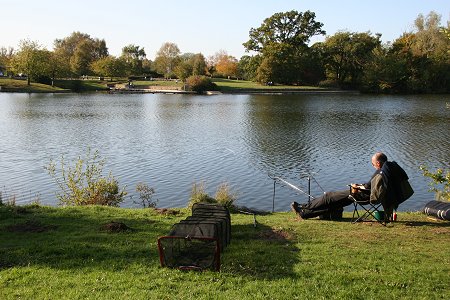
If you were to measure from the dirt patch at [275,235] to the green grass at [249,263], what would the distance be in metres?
0.02

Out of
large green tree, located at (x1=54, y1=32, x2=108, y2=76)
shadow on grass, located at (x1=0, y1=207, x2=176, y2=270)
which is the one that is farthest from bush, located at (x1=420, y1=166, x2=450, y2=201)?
large green tree, located at (x1=54, y1=32, x2=108, y2=76)

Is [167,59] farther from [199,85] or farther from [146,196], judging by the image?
[146,196]

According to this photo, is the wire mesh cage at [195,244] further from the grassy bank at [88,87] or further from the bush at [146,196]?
the grassy bank at [88,87]

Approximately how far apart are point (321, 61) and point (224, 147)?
71565 millimetres

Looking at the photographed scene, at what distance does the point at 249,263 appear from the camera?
21.7 feet

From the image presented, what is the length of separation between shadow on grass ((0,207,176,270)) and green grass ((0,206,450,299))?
0.02 metres

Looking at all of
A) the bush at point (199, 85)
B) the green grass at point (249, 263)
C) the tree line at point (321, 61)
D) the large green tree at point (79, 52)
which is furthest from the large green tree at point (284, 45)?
the green grass at point (249, 263)

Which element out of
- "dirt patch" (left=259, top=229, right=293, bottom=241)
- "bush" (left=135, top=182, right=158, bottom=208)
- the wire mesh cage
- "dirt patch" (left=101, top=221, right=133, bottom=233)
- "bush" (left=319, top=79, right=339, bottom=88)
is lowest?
"bush" (left=135, top=182, right=158, bottom=208)

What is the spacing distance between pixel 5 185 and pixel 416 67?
3386 inches

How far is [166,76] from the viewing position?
11669cm

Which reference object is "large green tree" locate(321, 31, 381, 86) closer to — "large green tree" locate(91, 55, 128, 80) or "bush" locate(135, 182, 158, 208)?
"large green tree" locate(91, 55, 128, 80)

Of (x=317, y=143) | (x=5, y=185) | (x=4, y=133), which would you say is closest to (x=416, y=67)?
(x=317, y=143)

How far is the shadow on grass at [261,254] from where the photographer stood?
20.8 feet

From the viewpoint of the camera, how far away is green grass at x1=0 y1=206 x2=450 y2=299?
5.73 metres
